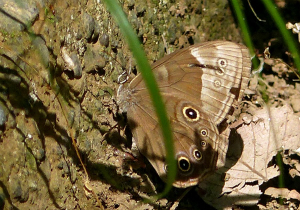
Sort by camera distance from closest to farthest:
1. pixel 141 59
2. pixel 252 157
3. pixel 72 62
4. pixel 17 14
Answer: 1. pixel 141 59
2. pixel 17 14
3. pixel 72 62
4. pixel 252 157

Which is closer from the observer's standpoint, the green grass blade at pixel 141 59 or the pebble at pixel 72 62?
the green grass blade at pixel 141 59

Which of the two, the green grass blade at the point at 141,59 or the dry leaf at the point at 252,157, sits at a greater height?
the dry leaf at the point at 252,157

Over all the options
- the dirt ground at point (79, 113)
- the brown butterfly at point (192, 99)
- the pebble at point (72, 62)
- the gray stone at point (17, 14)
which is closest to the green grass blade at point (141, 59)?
the dirt ground at point (79, 113)

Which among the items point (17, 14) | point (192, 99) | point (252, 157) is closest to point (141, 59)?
point (17, 14)

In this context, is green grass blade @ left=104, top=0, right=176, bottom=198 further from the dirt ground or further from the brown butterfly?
the brown butterfly

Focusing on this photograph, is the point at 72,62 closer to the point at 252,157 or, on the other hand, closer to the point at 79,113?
the point at 79,113

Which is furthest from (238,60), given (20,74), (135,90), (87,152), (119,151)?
(20,74)

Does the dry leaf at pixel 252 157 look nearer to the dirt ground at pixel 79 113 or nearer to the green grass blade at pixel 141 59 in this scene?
the dirt ground at pixel 79 113
